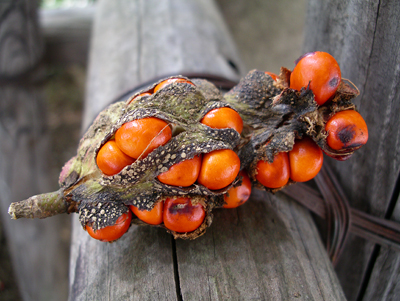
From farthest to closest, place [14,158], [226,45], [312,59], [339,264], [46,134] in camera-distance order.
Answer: [46,134]
[14,158]
[226,45]
[339,264]
[312,59]

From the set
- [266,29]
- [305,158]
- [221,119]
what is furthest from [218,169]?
[266,29]

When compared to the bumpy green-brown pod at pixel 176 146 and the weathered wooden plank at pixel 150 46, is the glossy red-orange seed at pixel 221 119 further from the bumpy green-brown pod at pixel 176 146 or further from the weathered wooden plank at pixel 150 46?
the weathered wooden plank at pixel 150 46

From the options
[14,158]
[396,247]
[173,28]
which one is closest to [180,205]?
[396,247]

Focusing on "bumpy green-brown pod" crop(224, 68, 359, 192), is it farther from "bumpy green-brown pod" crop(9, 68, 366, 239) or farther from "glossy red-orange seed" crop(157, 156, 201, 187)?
"glossy red-orange seed" crop(157, 156, 201, 187)

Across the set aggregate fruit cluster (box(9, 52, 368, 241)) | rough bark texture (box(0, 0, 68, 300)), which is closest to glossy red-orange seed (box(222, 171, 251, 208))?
aggregate fruit cluster (box(9, 52, 368, 241))

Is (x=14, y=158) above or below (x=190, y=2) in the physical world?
below

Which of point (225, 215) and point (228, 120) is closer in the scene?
point (228, 120)

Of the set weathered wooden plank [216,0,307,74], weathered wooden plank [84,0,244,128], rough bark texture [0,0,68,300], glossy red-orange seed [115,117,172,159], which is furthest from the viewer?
weathered wooden plank [216,0,307,74]

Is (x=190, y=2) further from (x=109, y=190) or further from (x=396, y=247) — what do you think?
(x=396, y=247)
